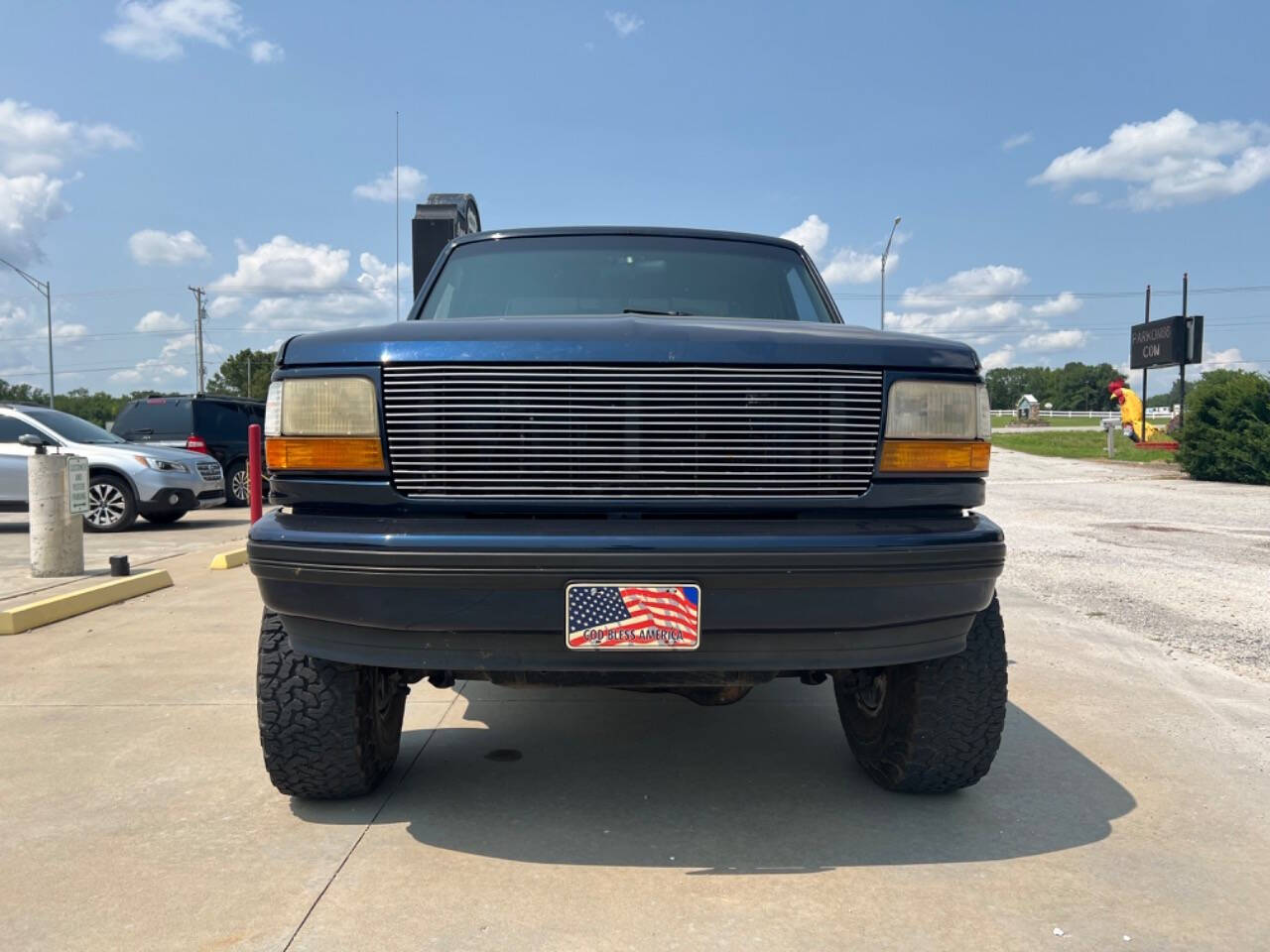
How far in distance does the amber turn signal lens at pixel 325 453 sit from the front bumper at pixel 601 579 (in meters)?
0.14

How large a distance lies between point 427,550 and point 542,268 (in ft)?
5.87

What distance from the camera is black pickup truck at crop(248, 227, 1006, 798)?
226 centimetres

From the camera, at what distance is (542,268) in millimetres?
3734

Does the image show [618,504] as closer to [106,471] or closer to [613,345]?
[613,345]

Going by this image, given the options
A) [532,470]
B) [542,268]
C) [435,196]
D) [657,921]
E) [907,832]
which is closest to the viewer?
[657,921]

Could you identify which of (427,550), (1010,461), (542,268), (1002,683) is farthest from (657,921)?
(1010,461)

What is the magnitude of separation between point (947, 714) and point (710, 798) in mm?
747

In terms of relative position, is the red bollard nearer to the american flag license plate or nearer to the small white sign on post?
the small white sign on post

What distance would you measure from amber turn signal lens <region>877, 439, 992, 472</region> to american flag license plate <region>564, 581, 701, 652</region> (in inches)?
25.0

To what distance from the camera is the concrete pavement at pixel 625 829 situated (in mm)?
2188

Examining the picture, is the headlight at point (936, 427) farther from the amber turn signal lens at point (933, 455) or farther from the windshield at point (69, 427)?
the windshield at point (69, 427)

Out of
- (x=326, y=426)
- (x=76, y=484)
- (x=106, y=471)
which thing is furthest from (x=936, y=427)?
(x=106, y=471)

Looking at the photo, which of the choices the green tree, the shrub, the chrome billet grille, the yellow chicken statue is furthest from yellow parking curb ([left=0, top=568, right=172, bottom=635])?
the green tree

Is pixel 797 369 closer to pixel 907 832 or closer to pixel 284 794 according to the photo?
pixel 907 832
